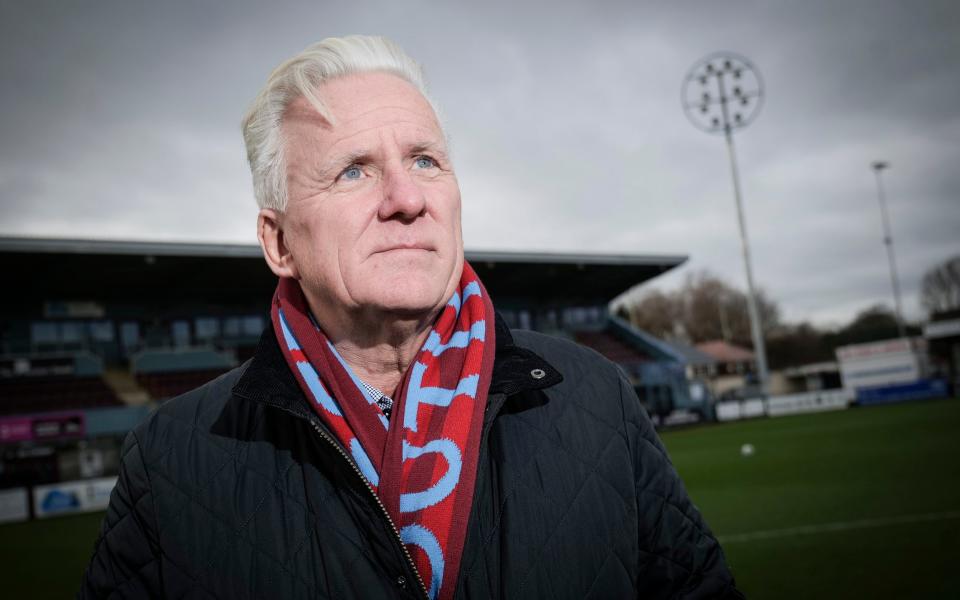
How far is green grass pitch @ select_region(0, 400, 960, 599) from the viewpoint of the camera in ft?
17.7

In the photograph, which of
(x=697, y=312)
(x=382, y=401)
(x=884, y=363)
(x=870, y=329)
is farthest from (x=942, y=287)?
(x=382, y=401)

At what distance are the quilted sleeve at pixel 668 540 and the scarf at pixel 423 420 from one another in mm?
452

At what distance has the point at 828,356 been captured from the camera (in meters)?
59.8

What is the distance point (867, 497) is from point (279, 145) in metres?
9.41

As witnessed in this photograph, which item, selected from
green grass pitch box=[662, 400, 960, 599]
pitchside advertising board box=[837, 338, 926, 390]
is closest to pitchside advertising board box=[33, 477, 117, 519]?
green grass pitch box=[662, 400, 960, 599]

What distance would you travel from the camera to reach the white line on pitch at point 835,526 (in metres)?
6.98

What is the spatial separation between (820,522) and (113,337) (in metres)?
27.2

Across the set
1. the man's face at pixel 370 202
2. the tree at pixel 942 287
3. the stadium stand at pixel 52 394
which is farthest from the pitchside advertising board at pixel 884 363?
the man's face at pixel 370 202

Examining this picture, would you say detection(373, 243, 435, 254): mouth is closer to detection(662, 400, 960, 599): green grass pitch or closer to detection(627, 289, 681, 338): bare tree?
detection(662, 400, 960, 599): green grass pitch

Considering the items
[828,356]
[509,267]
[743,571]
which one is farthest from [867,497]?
[828,356]

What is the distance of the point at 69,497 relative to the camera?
1753 centimetres

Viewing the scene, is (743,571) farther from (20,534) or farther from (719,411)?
(719,411)

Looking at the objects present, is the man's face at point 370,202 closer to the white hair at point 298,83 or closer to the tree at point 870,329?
the white hair at point 298,83

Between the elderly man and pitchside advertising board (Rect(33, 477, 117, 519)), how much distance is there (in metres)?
18.8
